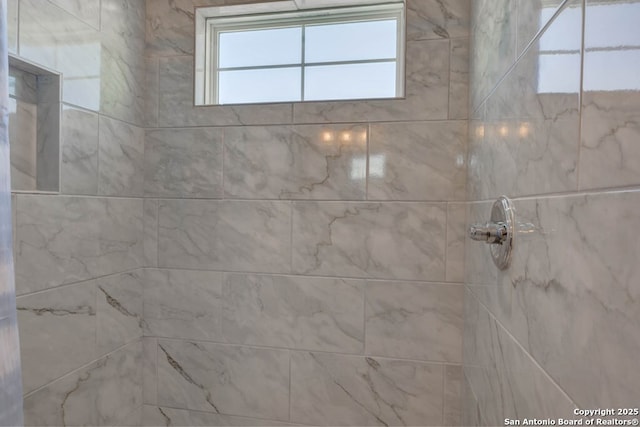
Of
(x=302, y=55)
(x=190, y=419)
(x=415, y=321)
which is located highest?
(x=302, y=55)

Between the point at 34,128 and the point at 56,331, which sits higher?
the point at 34,128

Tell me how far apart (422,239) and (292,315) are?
1.96 ft

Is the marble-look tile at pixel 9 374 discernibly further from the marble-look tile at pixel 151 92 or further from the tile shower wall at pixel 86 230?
the marble-look tile at pixel 151 92

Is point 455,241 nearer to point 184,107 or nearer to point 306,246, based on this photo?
point 306,246

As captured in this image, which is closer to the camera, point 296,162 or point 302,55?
point 296,162

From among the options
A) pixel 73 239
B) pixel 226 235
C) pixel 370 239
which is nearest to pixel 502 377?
pixel 370 239

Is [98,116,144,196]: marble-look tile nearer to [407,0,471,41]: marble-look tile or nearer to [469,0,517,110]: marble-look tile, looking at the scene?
[407,0,471,41]: marble-look tile

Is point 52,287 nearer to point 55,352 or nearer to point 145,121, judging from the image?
point 55,352

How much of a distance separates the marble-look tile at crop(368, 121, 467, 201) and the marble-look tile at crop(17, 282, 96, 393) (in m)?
1.10

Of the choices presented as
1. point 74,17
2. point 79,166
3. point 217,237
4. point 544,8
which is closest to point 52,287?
point 79,166

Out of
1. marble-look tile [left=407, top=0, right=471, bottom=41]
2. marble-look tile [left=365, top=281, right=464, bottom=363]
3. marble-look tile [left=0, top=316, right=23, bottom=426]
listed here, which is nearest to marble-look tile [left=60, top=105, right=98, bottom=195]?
marble-look tile [left=0, top=316, right=23, bottom=426]

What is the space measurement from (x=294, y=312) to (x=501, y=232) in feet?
3.00

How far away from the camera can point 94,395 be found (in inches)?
52.1

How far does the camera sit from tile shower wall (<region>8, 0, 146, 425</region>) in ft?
3.53
